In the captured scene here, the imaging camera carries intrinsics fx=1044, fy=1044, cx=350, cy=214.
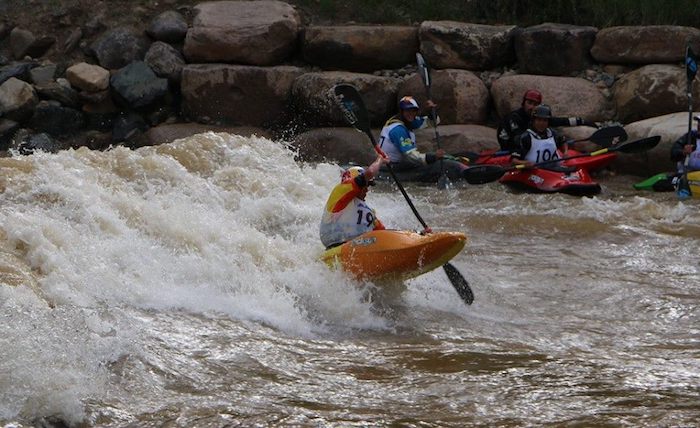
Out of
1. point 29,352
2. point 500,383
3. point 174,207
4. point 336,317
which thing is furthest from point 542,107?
point 29,352

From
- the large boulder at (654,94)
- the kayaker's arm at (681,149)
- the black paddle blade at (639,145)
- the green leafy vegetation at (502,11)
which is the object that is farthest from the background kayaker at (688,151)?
the green leafy vegetation at (502,11)

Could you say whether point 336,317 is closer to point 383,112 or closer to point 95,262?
point 95,262

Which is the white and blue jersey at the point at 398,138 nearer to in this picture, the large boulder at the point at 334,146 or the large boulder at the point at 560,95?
the large boulder at the point at 334,146

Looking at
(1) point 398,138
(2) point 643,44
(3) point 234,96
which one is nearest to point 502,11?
(2) point 643,44

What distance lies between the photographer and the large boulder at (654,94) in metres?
13.5

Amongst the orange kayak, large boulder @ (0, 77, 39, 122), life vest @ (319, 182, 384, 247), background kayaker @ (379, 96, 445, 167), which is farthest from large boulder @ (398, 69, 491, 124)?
the orange kayak

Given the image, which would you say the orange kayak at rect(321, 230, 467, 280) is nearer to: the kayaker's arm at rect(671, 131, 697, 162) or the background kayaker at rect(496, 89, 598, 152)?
the kayaker's arm at rect(671, 131, 697, 162)

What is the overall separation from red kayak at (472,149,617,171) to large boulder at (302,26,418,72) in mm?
2687

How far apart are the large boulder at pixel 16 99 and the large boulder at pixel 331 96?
3.58 m

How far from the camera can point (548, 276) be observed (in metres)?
8.03

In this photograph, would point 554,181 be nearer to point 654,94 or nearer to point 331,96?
point 654,94

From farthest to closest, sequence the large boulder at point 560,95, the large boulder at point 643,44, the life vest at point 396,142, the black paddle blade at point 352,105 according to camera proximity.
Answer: the large boulder at point 643,44 → the large boulder at point 560,95 → the life vest at point 396,142 → the black paddle blade at point 352,105

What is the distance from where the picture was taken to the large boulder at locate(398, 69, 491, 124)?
14.1 meters

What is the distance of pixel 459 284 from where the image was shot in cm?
707
